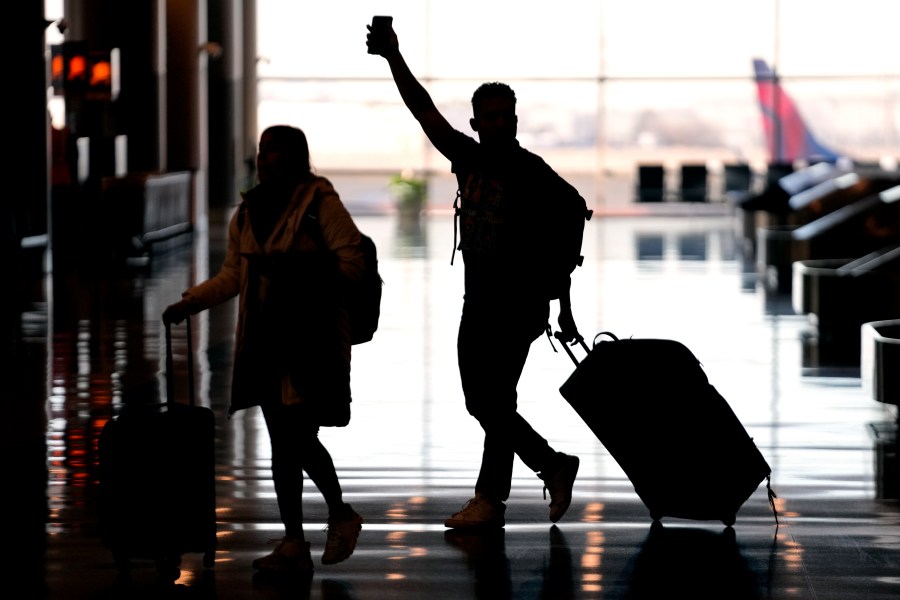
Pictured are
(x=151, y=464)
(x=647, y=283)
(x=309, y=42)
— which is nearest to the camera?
(x=151, y=464)

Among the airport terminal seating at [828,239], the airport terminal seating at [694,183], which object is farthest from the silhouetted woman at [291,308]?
the airport terminal seating at [694,183]

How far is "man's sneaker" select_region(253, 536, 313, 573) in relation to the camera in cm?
475

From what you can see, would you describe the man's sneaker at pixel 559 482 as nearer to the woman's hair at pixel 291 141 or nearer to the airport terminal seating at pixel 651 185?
the woman's hair at pixel 291 141

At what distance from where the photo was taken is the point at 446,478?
6336 mm

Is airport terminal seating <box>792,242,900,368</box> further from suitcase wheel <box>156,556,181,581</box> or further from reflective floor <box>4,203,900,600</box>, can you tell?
suitcase wheel <box>156,556,181,581</box>

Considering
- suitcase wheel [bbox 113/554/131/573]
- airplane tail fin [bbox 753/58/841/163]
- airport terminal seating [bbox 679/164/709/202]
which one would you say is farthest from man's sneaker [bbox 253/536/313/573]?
airplane tail fin [bbox 753/58/841/163]

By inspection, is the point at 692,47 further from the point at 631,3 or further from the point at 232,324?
the point at 232,324

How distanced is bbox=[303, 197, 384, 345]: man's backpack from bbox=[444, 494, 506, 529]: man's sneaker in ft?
2.83

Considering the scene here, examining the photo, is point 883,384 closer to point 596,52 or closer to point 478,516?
point 478,516

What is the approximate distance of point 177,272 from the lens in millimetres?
16594

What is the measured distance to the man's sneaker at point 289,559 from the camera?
4754mm

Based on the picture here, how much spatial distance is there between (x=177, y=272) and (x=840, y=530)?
1200 centimetres

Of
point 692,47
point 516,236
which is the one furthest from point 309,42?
point 516,236

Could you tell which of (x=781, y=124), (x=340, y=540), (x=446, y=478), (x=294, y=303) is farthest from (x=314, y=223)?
(x=781, y=124)
